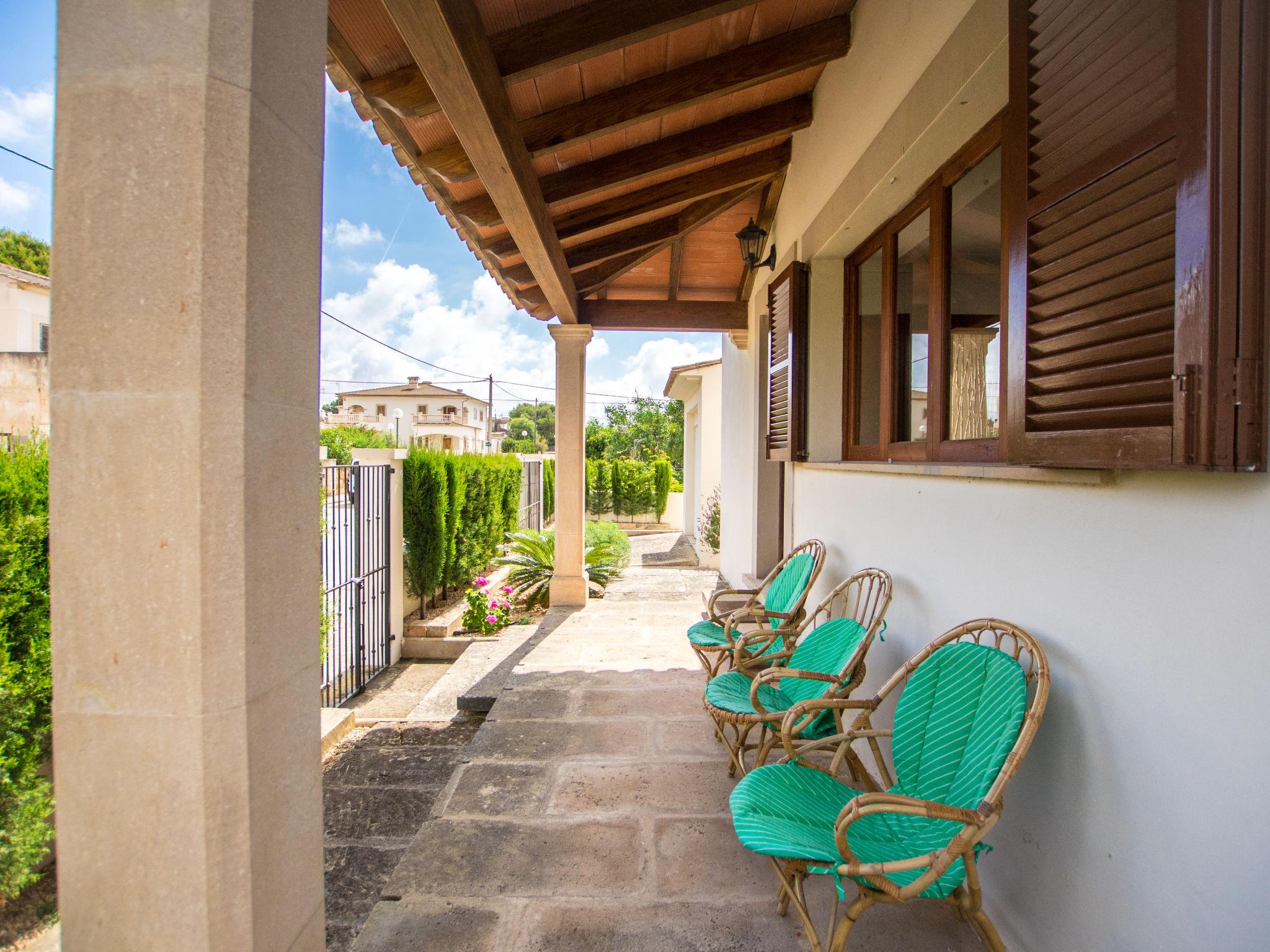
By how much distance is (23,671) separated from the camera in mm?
2318

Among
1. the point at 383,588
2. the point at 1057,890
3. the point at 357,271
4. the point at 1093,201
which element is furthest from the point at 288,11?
the point at 357,271

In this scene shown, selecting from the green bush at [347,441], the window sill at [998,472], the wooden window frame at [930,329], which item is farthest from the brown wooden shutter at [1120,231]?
the green bush at [347,441]

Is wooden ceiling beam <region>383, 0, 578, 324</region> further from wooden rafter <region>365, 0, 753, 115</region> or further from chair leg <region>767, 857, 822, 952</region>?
chair leg <region>767, 857, 822, 952</region>

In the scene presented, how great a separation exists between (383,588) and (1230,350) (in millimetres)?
5999

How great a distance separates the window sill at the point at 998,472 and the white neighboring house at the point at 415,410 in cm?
4032

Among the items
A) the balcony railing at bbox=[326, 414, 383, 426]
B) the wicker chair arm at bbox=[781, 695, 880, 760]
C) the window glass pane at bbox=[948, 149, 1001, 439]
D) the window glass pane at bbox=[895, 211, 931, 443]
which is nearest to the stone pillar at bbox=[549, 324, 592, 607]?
the window glass pane at bbox=[895, 211, 931, 443]

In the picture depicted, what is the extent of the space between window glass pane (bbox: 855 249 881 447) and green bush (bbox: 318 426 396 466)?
2147cm

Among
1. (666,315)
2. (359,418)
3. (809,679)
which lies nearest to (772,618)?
(809,679)

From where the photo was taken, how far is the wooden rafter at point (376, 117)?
2.18 metres

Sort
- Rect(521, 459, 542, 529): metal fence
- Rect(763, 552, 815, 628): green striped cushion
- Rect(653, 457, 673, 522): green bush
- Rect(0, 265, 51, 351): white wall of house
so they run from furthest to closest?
Rect(653, 457, 673, 522): green bush < Rect(0, 265, 51, 351): white wall of house < Rect(521, 459, 542, 529): metal fence < Rect(763, 552, 815, 628): green striped cushion

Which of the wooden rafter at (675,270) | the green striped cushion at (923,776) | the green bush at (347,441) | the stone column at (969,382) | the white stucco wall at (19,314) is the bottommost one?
the green striped cushion at (923,776)

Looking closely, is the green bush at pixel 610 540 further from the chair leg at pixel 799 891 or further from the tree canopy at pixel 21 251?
the tree canopy at pixel 21 251

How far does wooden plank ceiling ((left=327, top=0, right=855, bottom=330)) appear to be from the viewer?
2.22 meters

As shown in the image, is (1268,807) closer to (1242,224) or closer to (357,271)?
(1242,224)
